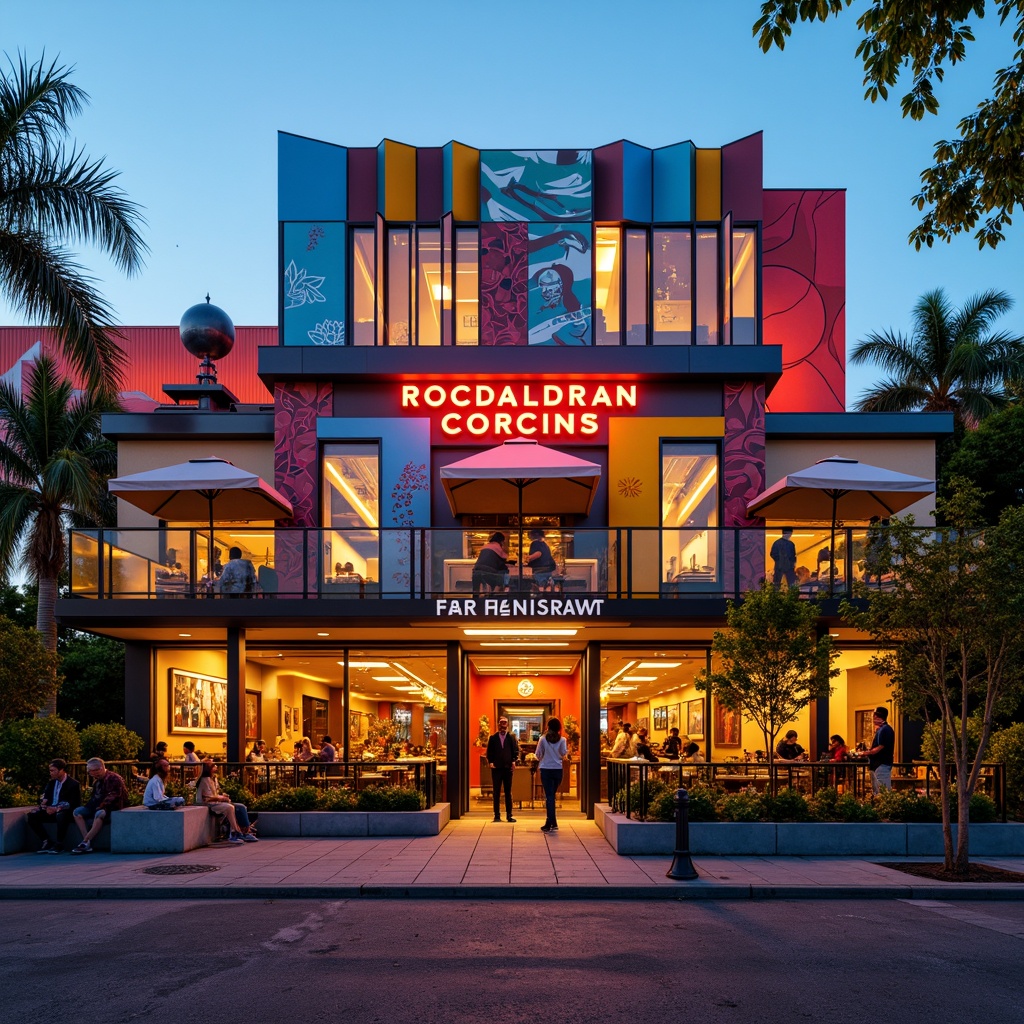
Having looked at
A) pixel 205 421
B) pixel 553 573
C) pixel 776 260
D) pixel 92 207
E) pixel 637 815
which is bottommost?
pixel 637 815

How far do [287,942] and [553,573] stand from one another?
9.66 metres

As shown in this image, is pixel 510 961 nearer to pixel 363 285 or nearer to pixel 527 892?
pixel 527 892

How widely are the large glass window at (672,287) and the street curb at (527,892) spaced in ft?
42.9

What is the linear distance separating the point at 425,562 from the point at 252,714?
17.9 ft

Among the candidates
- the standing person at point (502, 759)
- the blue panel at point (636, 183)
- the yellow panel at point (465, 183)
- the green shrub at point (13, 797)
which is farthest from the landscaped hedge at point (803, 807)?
the yellow panel at point (465, 183)

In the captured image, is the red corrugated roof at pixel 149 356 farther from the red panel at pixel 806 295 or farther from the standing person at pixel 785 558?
the standing person at pixel 785 558

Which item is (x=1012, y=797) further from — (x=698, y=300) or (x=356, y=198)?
(x=356, y=198)

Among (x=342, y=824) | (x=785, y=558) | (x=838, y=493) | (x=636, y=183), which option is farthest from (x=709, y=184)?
(x=342, y=824)

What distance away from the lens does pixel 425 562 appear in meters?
17.8

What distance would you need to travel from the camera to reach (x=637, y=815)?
14.8 meters

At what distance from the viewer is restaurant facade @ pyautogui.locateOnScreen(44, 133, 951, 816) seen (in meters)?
20.2

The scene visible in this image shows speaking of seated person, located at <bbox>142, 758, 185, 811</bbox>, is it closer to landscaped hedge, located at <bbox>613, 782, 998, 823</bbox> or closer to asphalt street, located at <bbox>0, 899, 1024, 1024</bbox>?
asphalt street, located at <bbox>0, 899, 1024, 1024</bbox>

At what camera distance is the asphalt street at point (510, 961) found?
22.1 ft

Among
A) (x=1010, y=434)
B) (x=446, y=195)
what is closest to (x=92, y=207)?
(x=446, y=195)
